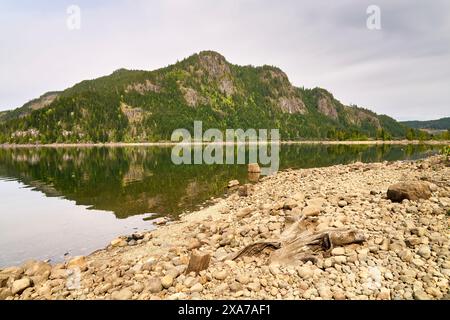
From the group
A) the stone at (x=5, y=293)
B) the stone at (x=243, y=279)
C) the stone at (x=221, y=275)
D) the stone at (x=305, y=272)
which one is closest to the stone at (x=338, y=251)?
the stone at (x=305, y=272)

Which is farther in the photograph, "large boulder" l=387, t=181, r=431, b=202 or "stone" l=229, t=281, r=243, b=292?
"large boulder" l=387, t=181, r=431, b=202

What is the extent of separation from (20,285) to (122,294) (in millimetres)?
5589

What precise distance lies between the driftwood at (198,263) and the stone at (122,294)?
2.23m

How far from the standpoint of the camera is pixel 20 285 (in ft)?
42.8

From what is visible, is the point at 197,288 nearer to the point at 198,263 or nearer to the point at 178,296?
the point at 178,296

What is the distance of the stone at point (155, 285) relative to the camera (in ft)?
35.7

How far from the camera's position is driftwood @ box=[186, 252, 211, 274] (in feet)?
38.9

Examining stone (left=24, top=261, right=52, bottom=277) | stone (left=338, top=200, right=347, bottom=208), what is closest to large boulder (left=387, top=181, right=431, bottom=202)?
stone (left=338, top=200, right=347, bottom=208)

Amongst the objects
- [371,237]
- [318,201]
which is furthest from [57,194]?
[371,237]

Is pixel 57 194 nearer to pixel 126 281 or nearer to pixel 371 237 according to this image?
pixel 126 281

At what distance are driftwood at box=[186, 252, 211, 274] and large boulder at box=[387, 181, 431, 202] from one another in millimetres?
10173

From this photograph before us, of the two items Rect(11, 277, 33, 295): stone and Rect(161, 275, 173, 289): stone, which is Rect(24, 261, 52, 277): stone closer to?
Rect(11, 277, 33, 295): stone
